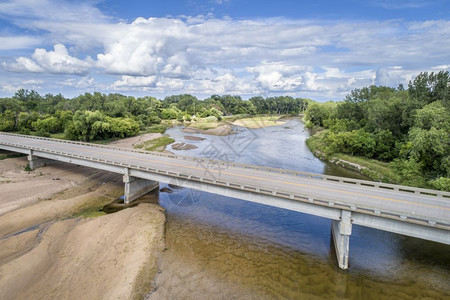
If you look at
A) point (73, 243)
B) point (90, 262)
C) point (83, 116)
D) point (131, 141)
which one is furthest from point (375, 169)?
point (83, 116)

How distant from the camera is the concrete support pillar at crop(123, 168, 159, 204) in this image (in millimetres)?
30828

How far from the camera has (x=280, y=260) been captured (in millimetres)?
20688

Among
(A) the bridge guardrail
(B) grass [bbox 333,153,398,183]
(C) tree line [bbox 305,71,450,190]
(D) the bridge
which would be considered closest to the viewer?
(A) the bridge guardrail

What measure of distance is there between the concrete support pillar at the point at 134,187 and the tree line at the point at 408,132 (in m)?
33.8

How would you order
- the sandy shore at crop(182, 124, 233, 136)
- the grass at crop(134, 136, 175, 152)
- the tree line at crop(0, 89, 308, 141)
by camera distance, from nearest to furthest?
the grass at crop(134, 136, 175, 152) < the tree line at crop(0, 89, 308, 141) < the sandy shore at crop(182, 124, 233, 136)

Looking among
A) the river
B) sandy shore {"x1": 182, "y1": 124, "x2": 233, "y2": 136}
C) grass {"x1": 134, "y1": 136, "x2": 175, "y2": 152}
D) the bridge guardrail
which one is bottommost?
the river

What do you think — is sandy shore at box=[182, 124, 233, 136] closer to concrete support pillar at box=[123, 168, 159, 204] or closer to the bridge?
the bridge

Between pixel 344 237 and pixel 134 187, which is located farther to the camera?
pixel 134 187

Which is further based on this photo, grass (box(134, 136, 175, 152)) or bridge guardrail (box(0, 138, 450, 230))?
grass (box(134, 136, 175, 152))

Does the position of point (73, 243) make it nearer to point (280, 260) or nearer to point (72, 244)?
point (72, 244)

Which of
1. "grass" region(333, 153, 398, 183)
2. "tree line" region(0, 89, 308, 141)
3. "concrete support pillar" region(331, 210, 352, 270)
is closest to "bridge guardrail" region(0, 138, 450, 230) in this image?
"concrete support pillar" region(331, 210, 352, 270)

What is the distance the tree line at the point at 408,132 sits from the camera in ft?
106

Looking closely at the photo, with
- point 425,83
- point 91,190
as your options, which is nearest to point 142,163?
point 91,190

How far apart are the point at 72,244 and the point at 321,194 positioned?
2153 cm
